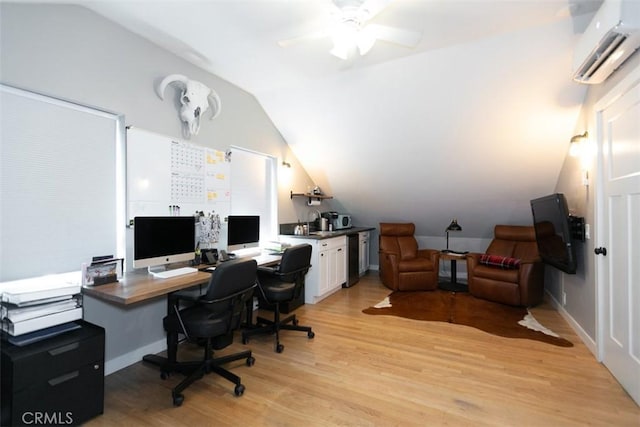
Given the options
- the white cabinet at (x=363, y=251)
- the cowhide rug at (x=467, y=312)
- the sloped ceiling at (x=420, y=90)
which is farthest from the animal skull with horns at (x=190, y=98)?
the white cabinet at (x=363, y=251)

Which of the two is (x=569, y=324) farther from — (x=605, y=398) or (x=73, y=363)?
(x=73, y=363)

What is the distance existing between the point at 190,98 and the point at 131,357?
92.9 inches

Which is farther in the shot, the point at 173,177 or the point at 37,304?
the point at 173,177

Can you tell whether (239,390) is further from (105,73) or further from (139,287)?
(105,73)

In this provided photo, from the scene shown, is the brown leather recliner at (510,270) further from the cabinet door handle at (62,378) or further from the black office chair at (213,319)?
the cabinet door handle at (62,378)

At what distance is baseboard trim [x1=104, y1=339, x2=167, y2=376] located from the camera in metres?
2.34

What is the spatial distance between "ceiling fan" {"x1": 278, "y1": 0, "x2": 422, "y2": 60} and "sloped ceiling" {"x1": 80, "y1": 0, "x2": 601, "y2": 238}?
246mm

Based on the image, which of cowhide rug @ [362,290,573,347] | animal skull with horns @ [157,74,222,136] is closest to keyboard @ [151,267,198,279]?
animal skull with horns @ [157,74,222,136]

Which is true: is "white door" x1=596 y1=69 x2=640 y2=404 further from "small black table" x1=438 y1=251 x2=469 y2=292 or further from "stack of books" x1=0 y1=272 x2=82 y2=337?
"stack of books" x1=0 y1=272 x2=82 y2=337

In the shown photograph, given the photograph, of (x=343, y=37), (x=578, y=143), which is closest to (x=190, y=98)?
(x=343, y=37)

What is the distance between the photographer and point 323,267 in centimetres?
408

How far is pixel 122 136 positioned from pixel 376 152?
300 cm

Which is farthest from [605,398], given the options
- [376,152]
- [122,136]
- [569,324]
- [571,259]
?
[122,136]

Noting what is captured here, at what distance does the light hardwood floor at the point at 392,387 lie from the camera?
1828 millimetres
